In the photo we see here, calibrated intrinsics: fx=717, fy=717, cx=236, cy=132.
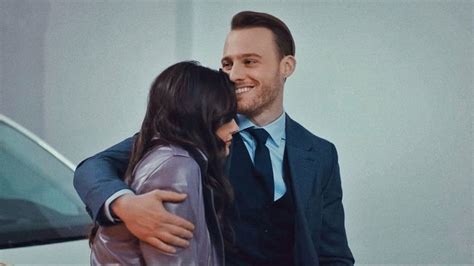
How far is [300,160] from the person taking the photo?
168cm

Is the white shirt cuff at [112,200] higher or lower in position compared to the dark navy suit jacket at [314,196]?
higher

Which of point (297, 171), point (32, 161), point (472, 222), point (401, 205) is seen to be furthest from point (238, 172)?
point (32, 161)

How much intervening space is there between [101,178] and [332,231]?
0.64m

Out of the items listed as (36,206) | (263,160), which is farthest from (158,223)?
(36,206)

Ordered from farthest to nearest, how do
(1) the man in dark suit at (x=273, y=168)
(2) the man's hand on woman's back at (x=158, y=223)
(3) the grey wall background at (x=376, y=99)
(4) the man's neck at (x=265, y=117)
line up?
(3) the grey wall background at (x=376, y=99) → (4) the man's neck at (x=265, y=117) → (1) the man in dark suit at (x=273, y=168) → (2) the man's hand on woman's back at (x=158, y=223)

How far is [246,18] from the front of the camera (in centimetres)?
171

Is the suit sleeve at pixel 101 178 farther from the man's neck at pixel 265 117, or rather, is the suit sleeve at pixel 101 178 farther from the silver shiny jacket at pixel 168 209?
the man's neck at pixel 265 117

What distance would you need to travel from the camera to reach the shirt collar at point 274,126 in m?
1.70

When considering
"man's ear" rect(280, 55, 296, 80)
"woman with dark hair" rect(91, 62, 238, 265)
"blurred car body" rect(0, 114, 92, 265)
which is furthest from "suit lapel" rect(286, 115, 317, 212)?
"blurred car body" rect(0, 114, 92, 265)

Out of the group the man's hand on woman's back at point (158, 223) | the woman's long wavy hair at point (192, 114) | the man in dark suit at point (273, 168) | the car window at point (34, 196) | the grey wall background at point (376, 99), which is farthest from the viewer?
the car window at point (34, 196)

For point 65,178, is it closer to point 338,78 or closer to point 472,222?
point 338,78

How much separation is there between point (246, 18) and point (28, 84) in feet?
2.26

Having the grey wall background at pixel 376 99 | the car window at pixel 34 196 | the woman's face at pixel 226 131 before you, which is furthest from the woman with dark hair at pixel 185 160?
the car window at pixel 34 196

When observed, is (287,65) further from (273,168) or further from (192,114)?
(192,114)
